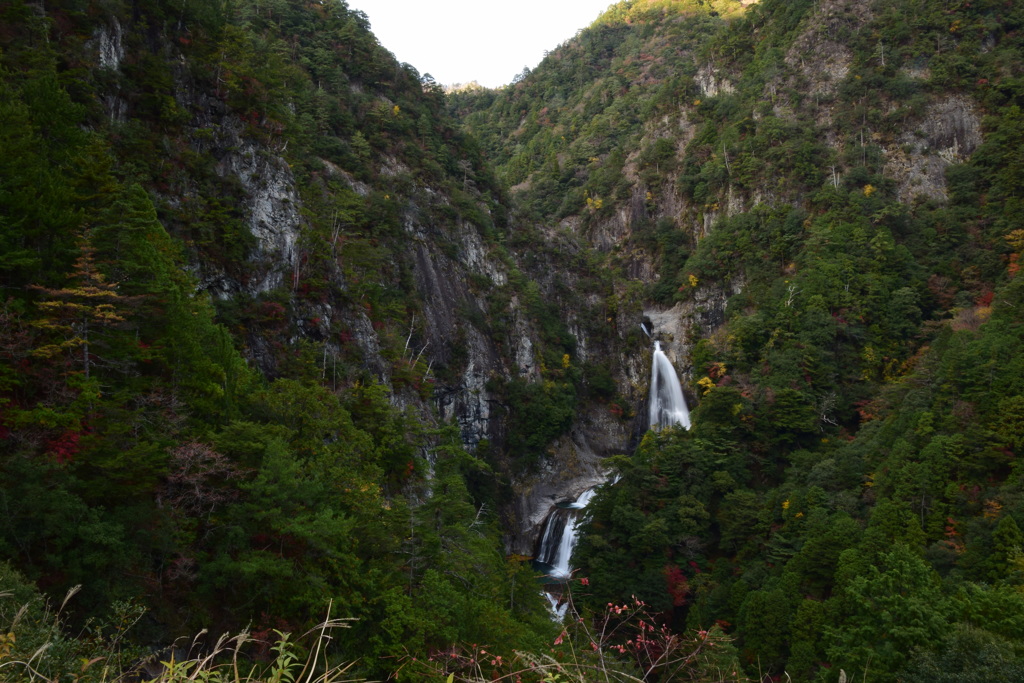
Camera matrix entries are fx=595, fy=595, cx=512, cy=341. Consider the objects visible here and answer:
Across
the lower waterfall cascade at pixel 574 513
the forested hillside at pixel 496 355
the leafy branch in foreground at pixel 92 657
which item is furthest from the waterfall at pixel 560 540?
the leafy branch in foreground at pixel 92 657

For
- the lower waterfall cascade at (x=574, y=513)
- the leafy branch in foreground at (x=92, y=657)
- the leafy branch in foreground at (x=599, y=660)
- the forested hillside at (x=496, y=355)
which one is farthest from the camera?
the lower waterfall cascade at (x=574, y=513)

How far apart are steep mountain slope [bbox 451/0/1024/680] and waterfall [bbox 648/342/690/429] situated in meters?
1.52

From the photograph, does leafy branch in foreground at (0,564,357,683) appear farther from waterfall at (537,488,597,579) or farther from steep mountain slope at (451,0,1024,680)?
waterfall at (537,488,597,579)

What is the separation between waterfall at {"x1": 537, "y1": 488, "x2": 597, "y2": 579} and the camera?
3488cm

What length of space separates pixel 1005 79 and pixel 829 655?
160ft

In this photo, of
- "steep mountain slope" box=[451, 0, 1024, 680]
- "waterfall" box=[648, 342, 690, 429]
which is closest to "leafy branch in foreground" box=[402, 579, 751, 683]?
"steep mountain slope" box=[451, 0, 1024, 680]

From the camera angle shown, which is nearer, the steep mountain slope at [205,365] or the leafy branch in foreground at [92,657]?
the leafy branch in foreground at [92,657]

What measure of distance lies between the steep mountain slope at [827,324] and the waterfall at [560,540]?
437cm

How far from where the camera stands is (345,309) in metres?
27.5

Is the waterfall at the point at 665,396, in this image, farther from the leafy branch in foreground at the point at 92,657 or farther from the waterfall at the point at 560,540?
the leafy branch in foreground at the point at 92,657

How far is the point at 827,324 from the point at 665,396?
47.0 feet

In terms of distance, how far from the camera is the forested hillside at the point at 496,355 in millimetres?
11508

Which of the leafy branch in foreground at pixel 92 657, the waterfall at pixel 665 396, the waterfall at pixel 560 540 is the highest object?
the waterfall at pixel 665 396

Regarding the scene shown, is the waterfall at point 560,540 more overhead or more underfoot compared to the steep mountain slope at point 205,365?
more underfoot
